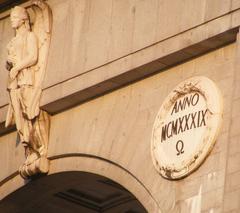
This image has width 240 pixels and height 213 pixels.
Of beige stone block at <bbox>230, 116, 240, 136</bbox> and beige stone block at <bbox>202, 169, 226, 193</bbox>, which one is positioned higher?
beige stone block at <bbox>230, 116, 240, 136</bbox>

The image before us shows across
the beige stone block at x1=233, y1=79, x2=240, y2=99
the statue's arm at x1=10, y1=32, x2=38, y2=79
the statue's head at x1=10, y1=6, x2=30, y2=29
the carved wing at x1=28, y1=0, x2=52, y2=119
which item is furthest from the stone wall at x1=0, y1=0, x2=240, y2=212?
the statue's head at x1=10, y1=6, x2=30, y2=29

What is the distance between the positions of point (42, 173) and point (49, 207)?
1.48 meters

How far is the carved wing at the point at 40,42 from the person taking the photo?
27125 mm

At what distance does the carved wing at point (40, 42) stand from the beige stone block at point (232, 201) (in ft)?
14.5

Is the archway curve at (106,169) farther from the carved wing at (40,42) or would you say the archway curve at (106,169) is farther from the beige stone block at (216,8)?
the beige stone block at (216,8)

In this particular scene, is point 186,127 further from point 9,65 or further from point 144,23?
point 9,65

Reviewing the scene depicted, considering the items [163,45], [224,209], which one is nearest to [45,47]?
[163,45]

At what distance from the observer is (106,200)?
94.0 feet

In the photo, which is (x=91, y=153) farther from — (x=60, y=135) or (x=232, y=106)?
(x=232, y=106)

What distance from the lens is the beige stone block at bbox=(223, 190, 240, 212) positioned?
23391mm

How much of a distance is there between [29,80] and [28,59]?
0.30 metres

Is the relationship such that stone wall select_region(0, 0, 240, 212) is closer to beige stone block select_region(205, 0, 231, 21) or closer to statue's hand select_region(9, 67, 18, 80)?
beige stone block select_region(205, 0, 231, 21)

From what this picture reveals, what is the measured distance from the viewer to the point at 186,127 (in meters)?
24.6

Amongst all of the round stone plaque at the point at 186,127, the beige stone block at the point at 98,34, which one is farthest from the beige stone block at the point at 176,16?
the beige stone block at the point at 98,34
